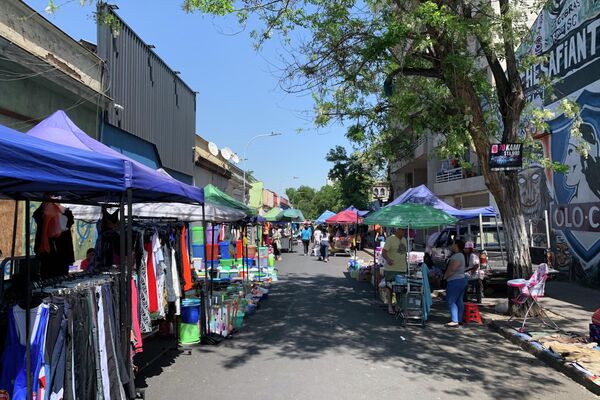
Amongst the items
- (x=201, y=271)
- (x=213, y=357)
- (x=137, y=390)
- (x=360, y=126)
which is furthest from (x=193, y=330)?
(x=360, y=126)

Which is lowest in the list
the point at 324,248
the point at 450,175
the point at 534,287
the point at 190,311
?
the point at 190,311

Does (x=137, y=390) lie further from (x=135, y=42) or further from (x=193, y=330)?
(x=135, y=42)

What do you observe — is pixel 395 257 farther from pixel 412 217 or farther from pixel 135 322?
pixel 135 322

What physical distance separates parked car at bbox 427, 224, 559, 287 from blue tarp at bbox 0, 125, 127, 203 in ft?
36.5

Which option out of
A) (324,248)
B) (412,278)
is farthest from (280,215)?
(412,278)

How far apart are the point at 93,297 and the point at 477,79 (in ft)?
31.3

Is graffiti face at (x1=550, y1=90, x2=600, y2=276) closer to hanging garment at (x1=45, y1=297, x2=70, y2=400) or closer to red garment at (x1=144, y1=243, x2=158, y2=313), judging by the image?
red garment at (x1=144, y1=243, x2=158, y2=313)

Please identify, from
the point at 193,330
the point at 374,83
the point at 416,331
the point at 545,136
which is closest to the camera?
the point at 193,330

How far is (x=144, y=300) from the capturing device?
6043 millimetres

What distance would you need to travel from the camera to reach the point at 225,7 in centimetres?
832

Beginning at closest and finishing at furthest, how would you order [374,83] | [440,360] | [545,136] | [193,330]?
[440,360]
[193,330]
[374,83]
[545,136]

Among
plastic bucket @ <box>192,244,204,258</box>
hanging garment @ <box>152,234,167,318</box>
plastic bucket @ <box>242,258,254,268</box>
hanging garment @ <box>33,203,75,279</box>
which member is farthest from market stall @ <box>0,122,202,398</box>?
plastic bucket @ <box>192,244,204,258</box>

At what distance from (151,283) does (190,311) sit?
5.73 ft

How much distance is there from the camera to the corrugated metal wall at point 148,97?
14680mm
